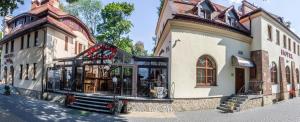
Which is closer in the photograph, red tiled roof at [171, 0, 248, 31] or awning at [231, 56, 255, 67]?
awning at [231, 56, 255, 67]

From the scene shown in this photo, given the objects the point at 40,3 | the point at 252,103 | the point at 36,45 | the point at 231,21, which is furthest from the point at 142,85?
the point at 40,3

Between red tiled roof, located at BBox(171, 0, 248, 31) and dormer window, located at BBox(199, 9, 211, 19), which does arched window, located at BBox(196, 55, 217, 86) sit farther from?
dormer window, located at BBox(199, 9, 211, 19)

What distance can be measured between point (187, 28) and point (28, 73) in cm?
1531

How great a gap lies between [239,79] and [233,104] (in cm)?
407

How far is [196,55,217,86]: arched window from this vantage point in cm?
1600

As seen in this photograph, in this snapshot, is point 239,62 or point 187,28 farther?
point 239,62

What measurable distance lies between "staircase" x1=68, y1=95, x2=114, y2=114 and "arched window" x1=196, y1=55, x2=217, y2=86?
6.41m

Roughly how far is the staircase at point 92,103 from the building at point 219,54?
4.30 m

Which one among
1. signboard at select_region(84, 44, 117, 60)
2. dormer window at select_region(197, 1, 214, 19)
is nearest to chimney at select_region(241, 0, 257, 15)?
dormer window at select_region(197, 1, 214, 19)

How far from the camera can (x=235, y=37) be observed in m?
17.7

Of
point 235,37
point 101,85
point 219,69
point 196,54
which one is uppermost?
point 235,37

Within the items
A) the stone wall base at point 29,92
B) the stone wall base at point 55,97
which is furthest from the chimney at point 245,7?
the stone wall base at point 29,92

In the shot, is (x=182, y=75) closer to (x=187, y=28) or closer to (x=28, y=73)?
(x=187, y=28)

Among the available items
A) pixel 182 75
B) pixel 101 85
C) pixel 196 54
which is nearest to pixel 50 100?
pixel 101 85
